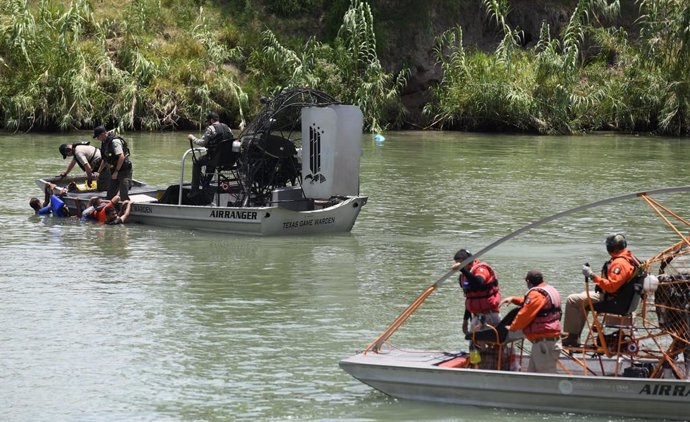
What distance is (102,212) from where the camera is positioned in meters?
21.3

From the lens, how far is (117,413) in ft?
35.9

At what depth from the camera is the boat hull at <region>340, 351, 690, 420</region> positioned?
10.3 m

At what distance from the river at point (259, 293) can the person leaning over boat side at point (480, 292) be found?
0.85 m

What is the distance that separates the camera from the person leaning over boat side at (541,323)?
10.4m

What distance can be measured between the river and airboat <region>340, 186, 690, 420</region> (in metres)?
0.19

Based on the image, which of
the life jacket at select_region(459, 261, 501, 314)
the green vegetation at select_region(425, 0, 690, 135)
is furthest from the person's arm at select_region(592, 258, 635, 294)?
the green vegetation at select_region(425, 0, 690, 135)

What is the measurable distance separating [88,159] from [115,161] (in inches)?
74.4

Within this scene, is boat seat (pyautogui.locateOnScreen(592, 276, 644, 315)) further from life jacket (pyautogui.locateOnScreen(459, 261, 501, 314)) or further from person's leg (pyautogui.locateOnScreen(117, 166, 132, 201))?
person's leg (pyautogui.locateOnScreen(117, 166, 132, 201))

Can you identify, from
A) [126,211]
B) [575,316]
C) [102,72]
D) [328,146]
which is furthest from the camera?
[102,72]

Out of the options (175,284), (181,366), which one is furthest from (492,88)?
(181,366)

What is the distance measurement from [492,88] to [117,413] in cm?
3273

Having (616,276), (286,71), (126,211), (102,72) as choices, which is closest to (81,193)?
(126,211)

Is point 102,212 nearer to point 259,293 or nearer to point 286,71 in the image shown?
point 259,293

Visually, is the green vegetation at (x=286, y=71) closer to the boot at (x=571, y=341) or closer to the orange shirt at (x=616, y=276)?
the boot at (x=571, y=341)
